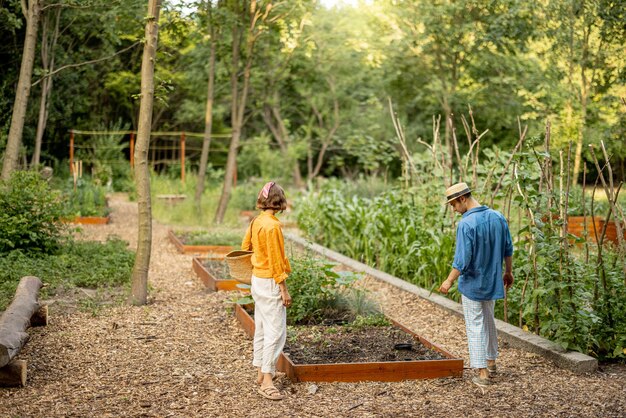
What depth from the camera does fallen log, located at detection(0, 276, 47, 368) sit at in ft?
16.6

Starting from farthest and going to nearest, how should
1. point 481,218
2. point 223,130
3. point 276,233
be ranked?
1. point 223,130
2. point 481,218
3. point 276,233

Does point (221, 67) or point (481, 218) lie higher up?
point (221, 67)

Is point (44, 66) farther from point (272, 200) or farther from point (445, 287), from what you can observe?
point (445, 287)

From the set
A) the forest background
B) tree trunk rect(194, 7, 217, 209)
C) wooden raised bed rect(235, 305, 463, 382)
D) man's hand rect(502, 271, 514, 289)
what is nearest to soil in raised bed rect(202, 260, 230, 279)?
the forest background

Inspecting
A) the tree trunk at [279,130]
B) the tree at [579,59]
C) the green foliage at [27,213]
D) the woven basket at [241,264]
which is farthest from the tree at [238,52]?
the woven basket at [241,264]

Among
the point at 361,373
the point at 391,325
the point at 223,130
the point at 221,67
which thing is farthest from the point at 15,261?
the point at 223,130

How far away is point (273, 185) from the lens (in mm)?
5254

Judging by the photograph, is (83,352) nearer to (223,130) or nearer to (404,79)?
(404,79)

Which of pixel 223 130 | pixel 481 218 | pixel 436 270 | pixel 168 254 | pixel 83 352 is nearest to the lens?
pixel 481 218

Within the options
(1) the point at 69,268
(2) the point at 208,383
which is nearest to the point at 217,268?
(1) the point at 69,268

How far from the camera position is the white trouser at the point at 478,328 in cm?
545

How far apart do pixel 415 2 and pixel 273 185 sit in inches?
649

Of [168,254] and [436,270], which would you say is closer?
[436,270]

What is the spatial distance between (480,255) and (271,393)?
5.73 ft
